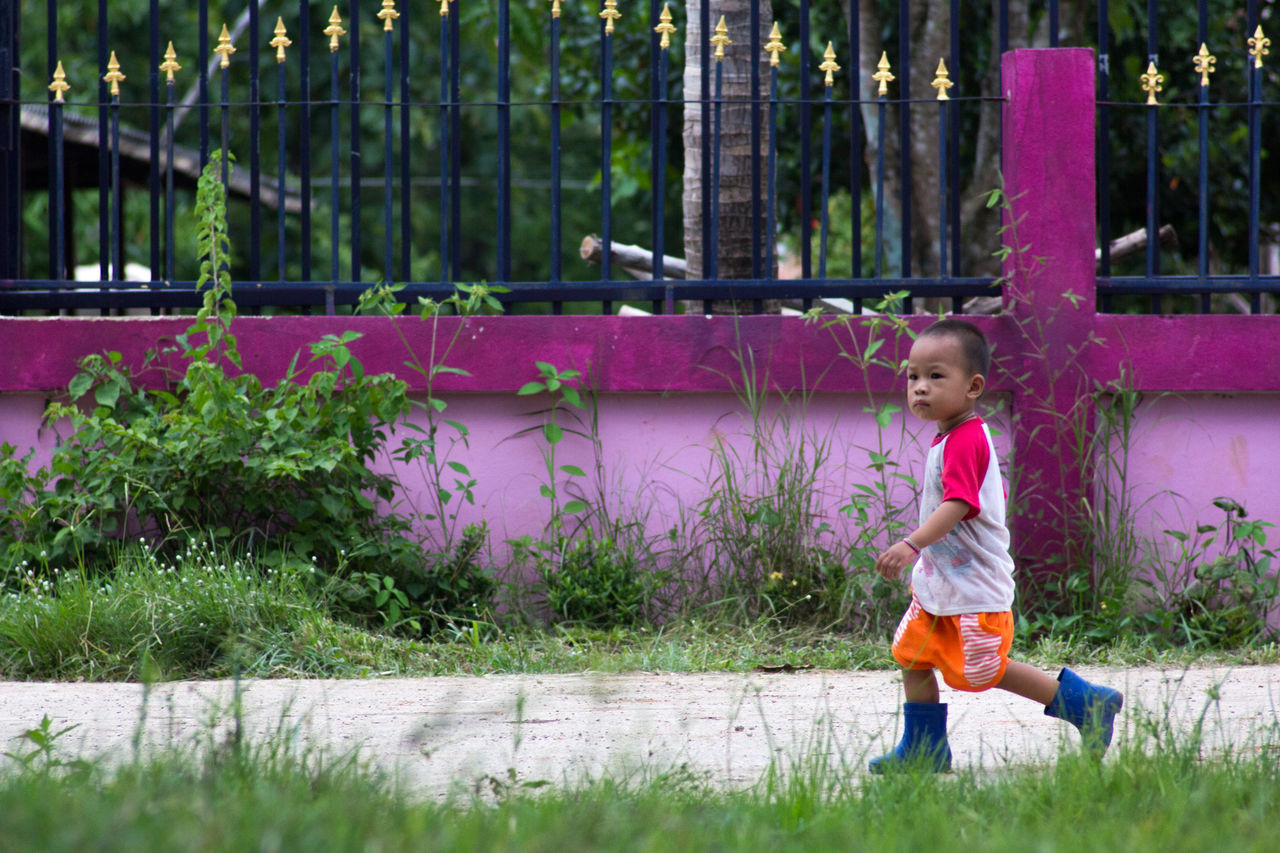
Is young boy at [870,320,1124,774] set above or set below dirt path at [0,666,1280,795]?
above

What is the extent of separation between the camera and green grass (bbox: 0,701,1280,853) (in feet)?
6.42

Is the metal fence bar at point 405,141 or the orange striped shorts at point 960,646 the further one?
the metal fence bar at point 405,141

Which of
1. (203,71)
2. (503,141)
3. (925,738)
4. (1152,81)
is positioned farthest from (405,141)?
(925,738)

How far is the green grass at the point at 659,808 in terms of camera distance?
1957 mm

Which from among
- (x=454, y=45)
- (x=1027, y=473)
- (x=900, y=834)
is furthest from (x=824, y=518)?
(x=900, y=834)

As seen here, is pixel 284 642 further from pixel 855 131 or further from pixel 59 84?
pixel 855 131

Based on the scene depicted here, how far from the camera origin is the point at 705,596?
189 inches

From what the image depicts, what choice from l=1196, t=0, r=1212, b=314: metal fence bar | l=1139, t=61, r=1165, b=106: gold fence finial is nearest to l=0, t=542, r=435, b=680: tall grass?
l=1196, t=0, r=1212, b=314: metal fence bar

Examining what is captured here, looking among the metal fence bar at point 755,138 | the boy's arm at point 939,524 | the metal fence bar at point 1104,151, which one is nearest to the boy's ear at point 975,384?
the boy's arm at point 939,524

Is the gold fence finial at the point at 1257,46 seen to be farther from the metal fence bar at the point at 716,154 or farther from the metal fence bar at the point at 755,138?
the metal fence bar at the point at 716,154

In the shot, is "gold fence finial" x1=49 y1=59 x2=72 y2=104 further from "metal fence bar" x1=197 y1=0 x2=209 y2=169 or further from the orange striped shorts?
the orange striped shorts

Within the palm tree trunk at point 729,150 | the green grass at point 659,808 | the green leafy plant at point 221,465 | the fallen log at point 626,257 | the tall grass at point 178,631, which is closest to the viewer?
the green grass at point 659,808

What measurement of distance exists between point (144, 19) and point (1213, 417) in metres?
19.9

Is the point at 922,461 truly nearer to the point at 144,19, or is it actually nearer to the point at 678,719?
the point at 678,719
